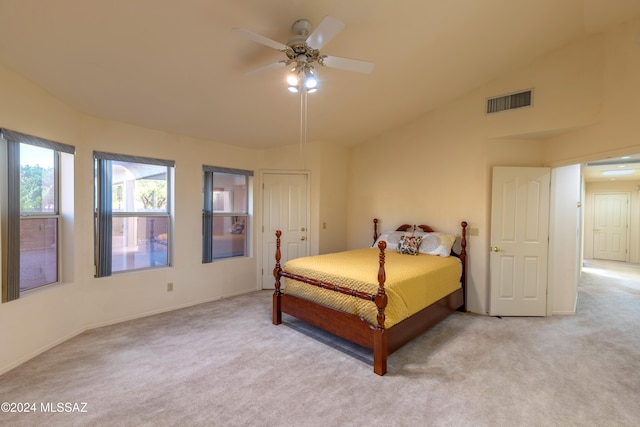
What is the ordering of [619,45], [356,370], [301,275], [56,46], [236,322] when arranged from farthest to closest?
[236,322], [301,275], [619,45], [356,370], [56,46]

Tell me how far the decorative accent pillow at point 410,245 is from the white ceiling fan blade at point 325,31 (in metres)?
3.02

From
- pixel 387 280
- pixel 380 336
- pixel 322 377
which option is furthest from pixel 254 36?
pixel 322 377

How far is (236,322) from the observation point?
362cm

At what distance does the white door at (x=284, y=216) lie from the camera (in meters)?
5.04

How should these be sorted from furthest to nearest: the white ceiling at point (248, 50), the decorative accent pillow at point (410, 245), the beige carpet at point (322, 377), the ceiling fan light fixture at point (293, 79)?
the decorative accent pillow at point (410, 245) < the ceiling fan light fixture at point (293, 79) < the white ceiling at point (248, 50) < the beige carpet at point (322, 377)

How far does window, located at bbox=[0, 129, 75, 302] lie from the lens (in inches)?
97.6

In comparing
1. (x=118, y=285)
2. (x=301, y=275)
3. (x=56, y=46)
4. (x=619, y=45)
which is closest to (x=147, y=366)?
(x=118, y=285)

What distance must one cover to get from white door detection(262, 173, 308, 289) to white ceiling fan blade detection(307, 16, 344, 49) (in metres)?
3.09

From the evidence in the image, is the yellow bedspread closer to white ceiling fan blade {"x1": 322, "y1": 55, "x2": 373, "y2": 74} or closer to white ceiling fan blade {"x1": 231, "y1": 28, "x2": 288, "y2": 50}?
white ceiling fan blade {"x1": 322, "y1": 55, "x2": 373, "y2": 74}

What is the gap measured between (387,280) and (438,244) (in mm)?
1759

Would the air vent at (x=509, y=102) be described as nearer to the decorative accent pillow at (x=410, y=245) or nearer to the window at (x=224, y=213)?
the decorative accent pillow at (x=410, y=245)

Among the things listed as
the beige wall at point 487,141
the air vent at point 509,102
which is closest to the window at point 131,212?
the beige wall at point 487,141

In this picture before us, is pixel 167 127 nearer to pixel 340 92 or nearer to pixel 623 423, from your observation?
pixel 340 92

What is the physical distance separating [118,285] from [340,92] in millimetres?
3655
